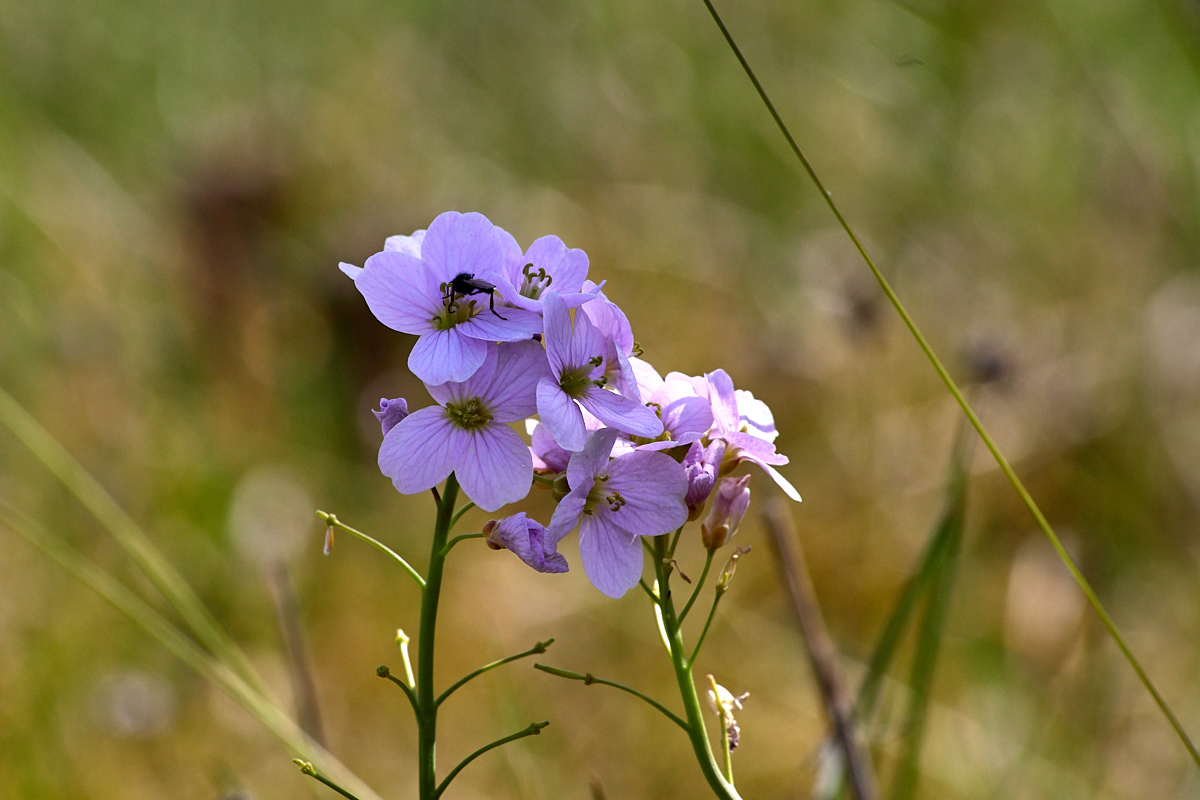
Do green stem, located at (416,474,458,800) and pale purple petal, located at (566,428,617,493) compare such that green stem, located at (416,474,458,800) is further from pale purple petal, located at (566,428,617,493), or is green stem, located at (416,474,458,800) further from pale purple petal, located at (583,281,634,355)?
pale purple petal, located at (583,281,634,355)

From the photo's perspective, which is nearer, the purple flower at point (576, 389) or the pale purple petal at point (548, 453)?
the purple flower at point (576, 389)

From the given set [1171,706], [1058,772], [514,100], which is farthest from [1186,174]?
[514,100]

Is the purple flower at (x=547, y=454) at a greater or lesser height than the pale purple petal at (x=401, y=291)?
lesser

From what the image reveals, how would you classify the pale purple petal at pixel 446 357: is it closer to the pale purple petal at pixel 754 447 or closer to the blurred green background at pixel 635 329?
the pale purple petal at pixel 754 447

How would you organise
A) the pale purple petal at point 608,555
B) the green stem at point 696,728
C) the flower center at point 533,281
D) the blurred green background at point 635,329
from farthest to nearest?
the blurred green background at point 635,329, the flower center at point 533,281, the pale purple petal at point 608,555, the green stem at point 696,728

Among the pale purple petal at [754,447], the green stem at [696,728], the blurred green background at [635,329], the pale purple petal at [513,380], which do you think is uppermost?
the blurred green background at [635,329]

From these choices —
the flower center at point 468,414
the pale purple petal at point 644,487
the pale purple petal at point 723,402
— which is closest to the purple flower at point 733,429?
the pale purple petal at point 723,402

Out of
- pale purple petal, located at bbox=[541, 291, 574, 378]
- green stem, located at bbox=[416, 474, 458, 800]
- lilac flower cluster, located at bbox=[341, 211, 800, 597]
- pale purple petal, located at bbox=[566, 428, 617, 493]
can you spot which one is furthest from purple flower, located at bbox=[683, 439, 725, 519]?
green stem, located at bbox=[416, 474, 458, 800]

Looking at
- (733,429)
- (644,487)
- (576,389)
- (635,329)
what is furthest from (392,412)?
(635,329)
